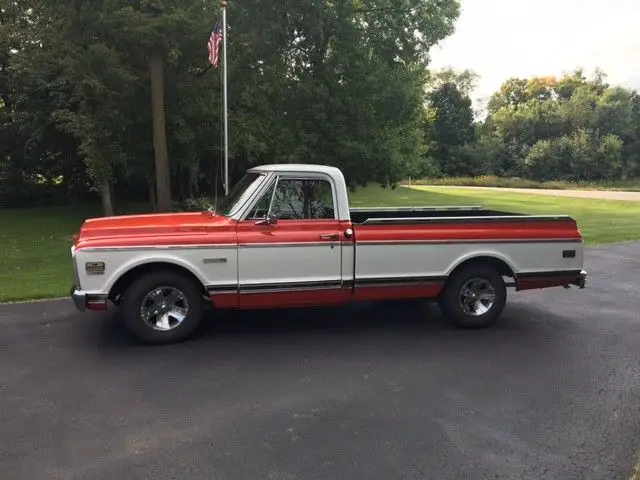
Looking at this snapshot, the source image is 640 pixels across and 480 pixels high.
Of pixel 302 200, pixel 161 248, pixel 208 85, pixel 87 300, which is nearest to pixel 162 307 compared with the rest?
pixel 161 248

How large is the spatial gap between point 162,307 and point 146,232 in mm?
808

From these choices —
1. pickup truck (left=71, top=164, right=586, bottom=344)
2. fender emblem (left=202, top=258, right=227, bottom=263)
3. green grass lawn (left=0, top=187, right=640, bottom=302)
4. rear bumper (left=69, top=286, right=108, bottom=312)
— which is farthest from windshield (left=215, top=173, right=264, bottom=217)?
green grass lawn (left=0, top=187, right=640, bottom=302)

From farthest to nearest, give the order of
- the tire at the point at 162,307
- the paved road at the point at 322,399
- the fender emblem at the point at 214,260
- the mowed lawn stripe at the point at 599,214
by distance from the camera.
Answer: the mowed lawn stripe at the point at 599,214
the fender emblem at the point at 214,260
the tire at the point at 162,307
the paved road at the point at 322,399

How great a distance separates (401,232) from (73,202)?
25.9 m

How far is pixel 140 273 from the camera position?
6191mm

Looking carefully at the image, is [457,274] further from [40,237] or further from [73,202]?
[73,202]

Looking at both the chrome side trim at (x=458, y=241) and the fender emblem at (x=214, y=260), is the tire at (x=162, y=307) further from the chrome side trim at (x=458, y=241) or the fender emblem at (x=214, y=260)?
the chrome side trim at (x=458, y=241)

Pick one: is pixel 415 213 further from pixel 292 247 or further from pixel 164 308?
pixel 164 308

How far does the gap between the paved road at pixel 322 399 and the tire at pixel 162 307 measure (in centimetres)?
15

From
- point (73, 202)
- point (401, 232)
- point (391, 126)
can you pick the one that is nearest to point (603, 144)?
point (391, 126)

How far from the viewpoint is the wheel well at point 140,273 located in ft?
20.2

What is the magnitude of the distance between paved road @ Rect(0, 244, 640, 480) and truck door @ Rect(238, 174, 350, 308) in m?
0.51

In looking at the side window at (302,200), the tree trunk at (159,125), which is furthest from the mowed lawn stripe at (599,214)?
the tree trunk at (159,125)

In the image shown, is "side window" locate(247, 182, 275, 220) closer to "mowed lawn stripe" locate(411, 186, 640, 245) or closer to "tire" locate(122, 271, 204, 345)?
"tire" locate(122, 271, 204, 345)
